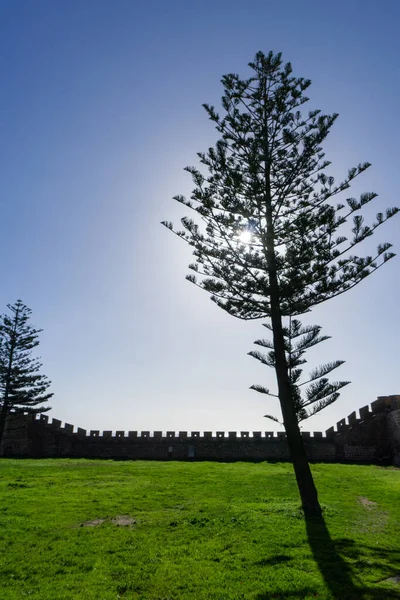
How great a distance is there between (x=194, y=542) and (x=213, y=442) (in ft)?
71.2

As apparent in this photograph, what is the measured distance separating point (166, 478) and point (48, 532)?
322 inches

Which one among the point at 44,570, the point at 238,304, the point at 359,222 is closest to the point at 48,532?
the point at 44,570

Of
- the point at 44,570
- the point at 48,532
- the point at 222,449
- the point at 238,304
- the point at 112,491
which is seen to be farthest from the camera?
the point at 222,449

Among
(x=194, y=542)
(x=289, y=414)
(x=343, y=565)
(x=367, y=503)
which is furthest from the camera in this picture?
(x=367, y=503)

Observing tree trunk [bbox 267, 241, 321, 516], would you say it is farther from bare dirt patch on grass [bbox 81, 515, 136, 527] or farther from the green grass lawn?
bare dirt patch on grass [bbox 81, 515, 136, 527]

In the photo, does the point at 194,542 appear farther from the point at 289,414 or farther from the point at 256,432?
the point at 256,432

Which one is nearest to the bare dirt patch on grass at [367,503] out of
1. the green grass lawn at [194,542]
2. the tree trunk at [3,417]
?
the green grass lawn at [194,542]

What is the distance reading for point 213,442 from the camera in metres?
29.5

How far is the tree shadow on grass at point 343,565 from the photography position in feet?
18.6

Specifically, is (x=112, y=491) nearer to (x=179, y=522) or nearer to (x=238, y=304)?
(x=179, y=522)

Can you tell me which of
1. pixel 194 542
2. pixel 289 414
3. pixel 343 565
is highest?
pixel 289 414

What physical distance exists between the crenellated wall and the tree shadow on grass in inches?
799

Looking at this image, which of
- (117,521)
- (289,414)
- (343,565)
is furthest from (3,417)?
(343,565)

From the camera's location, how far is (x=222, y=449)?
29281 mm
